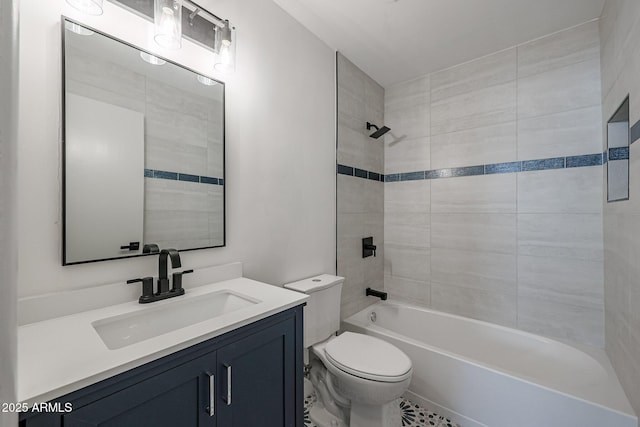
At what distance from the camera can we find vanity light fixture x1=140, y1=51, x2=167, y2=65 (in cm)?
116

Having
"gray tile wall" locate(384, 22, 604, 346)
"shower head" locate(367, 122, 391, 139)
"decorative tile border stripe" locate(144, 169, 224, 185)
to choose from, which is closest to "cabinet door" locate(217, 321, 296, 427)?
"decorative tile border stripe" locate(144, 169, 224, 185)

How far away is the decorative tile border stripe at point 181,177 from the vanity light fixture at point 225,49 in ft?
1.83

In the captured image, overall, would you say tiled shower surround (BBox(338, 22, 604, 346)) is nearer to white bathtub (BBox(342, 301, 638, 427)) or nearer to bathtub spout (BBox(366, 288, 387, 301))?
white bathtub (BBox(342, 301, 638, 427))

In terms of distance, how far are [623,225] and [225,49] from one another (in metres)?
2.15

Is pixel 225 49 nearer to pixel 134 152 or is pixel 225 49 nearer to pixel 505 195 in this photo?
pixel 134 152

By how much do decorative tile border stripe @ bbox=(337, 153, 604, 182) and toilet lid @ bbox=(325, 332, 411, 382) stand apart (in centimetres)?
121

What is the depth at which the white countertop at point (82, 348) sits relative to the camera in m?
0.59

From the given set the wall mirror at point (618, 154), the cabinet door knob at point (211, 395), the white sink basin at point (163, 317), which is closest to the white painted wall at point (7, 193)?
the cabinet door knob at point (211, 395)

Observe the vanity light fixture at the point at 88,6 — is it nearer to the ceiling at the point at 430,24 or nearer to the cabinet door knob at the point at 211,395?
the ceiling at the point at 430,24

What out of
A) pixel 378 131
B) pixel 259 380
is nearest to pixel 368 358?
pixel 259 380

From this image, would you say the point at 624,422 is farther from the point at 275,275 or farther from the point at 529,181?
the point at 275,275

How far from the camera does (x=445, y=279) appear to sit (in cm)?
241

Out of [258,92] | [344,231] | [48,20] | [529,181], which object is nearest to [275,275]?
[344,231]

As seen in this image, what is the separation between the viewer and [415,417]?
1736mm
